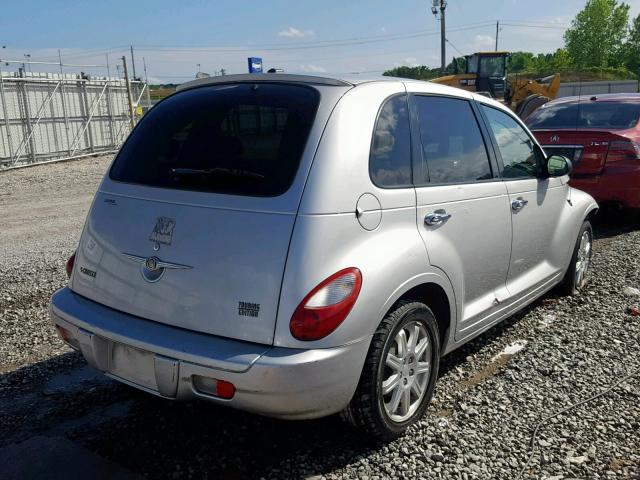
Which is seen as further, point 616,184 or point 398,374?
point 616,184

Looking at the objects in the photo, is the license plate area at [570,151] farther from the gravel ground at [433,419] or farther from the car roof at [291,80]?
the car roof at [291,80]

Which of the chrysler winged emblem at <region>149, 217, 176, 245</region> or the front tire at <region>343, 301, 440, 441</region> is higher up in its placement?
the chrysler winged emblem at <region>149, 217, 176, 245</region>

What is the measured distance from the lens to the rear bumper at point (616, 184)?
300 inches

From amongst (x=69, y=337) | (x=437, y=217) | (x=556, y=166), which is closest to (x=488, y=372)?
(x=437, y=217)

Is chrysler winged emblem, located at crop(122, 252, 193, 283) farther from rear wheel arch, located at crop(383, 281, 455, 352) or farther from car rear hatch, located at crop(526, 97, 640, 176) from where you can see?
car rear hatch, located at crop(526, 97, 640, 176)

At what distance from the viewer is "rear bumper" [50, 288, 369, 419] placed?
2617 millimetres

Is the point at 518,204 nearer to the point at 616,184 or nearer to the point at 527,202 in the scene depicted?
the point at 527,202

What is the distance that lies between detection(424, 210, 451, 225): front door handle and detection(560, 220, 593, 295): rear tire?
7.95ft

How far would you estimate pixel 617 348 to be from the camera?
14.8ft

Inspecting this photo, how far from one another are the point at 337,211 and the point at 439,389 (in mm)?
1634

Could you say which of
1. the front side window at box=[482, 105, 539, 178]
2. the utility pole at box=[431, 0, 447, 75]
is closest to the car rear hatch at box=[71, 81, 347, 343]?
the front side window at box=[482, 105, 539, 178]

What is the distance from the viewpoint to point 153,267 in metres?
2.93

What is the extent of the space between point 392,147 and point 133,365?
167 cm

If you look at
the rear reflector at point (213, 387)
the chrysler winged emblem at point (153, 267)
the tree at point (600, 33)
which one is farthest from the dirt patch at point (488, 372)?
the tree at point (600, 33)
